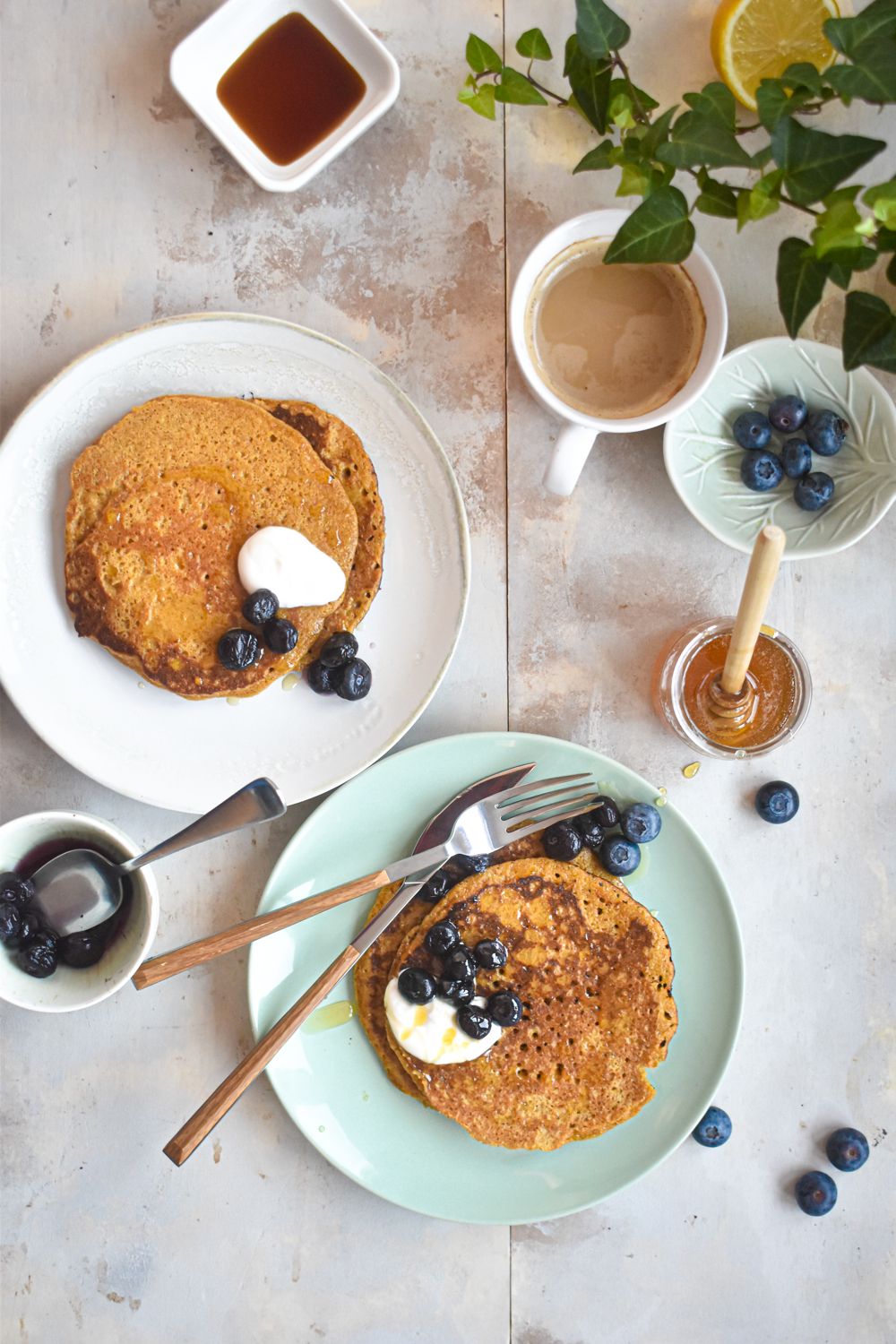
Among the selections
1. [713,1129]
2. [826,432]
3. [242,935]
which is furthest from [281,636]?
[713,1129]

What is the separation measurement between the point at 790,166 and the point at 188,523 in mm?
914

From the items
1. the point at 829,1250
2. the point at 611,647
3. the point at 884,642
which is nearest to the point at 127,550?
the point at 611,647

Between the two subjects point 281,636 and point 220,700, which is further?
point 220,700

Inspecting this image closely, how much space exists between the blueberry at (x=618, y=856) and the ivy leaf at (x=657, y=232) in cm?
84

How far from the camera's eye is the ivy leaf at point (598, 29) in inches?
54.6

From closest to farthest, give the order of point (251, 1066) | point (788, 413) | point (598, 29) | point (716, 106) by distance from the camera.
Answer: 1. point (716, 106)
2. point (598, 29)
3. point (251, 1066)
4. point (788, 413)

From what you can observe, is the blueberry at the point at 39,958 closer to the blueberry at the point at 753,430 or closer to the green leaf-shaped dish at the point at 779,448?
the green leaf-shaped dish at the point at 779,448

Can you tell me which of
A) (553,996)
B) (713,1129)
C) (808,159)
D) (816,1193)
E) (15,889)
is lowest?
(816,1193)

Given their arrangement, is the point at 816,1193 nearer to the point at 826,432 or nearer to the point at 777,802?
the point at 777,802

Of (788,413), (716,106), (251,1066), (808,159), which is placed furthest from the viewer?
(788,413)

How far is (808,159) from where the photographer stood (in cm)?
113

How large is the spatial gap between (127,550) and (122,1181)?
1.00 meters

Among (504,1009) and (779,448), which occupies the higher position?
(779,448)

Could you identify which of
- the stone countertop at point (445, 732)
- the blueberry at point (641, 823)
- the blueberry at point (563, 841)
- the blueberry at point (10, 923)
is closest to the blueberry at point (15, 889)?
the blueberry at point (10, 923)
